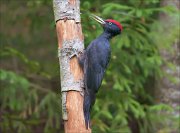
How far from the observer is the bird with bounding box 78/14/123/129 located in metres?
4.20

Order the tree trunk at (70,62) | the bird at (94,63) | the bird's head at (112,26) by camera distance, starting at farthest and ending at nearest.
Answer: the bird's head at (112,26), the bird at (94,63), the tree trunk at (70,62)

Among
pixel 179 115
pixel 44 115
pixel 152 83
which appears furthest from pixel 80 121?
pixel 44 115

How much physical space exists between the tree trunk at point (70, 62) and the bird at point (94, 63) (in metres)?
0.05

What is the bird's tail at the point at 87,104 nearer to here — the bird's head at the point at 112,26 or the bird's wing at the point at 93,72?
the bird's wing at the point at 93,72

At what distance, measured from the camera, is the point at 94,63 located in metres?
4.46

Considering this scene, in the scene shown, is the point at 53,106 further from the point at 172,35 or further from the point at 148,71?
the point at 172,35

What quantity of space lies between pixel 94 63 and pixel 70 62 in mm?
316

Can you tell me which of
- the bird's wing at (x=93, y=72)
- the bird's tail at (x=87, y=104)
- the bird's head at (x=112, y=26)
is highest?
the bird's head at (x=112, y=26)

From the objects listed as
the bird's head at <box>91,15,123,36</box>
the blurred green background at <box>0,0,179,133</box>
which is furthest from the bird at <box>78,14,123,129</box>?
the blurred green background at <box>0,0,179,133</box>

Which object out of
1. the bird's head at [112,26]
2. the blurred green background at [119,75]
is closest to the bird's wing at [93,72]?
the bird's head at [112,26]

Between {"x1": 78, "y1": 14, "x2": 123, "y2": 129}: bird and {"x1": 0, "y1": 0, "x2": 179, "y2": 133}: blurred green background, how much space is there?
0.86 meters

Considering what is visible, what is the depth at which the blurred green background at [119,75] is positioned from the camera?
6.39m

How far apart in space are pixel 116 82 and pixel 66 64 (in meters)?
2.39

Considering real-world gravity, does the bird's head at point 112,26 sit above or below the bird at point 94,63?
above
